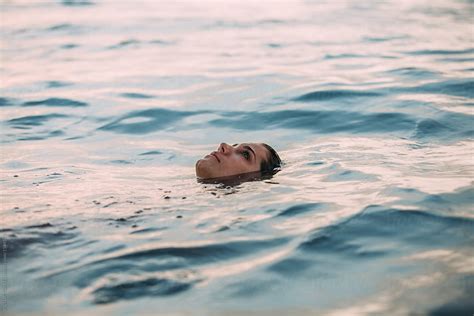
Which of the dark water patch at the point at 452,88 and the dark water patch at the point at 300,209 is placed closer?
the dark water patch at the point at 300,209

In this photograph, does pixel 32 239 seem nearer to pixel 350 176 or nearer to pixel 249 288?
pixel 249 288

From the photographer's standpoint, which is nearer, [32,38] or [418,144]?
[418,144]

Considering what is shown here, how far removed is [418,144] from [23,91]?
6689 mm

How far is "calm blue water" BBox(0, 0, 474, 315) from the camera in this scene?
4.30 metres

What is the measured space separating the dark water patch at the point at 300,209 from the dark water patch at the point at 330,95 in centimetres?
473

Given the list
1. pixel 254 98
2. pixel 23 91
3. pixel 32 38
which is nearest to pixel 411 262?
pixel 254 98

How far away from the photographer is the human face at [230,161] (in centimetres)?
681

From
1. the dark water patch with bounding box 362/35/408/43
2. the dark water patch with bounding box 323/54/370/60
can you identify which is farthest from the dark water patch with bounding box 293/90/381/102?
the dark water patch with bounding box 362/35/408/43

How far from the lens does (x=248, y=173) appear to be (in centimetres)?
704

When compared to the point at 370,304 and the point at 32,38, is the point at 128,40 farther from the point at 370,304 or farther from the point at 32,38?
the point at 370,304

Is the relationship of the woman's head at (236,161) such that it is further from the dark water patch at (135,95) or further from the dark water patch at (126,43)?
the dark water patch at (126,43)

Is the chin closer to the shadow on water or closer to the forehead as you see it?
the shadow on water

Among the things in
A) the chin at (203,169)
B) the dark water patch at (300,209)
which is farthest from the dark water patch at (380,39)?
the dark water patch at (300,209)

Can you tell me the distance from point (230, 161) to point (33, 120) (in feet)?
13.6
